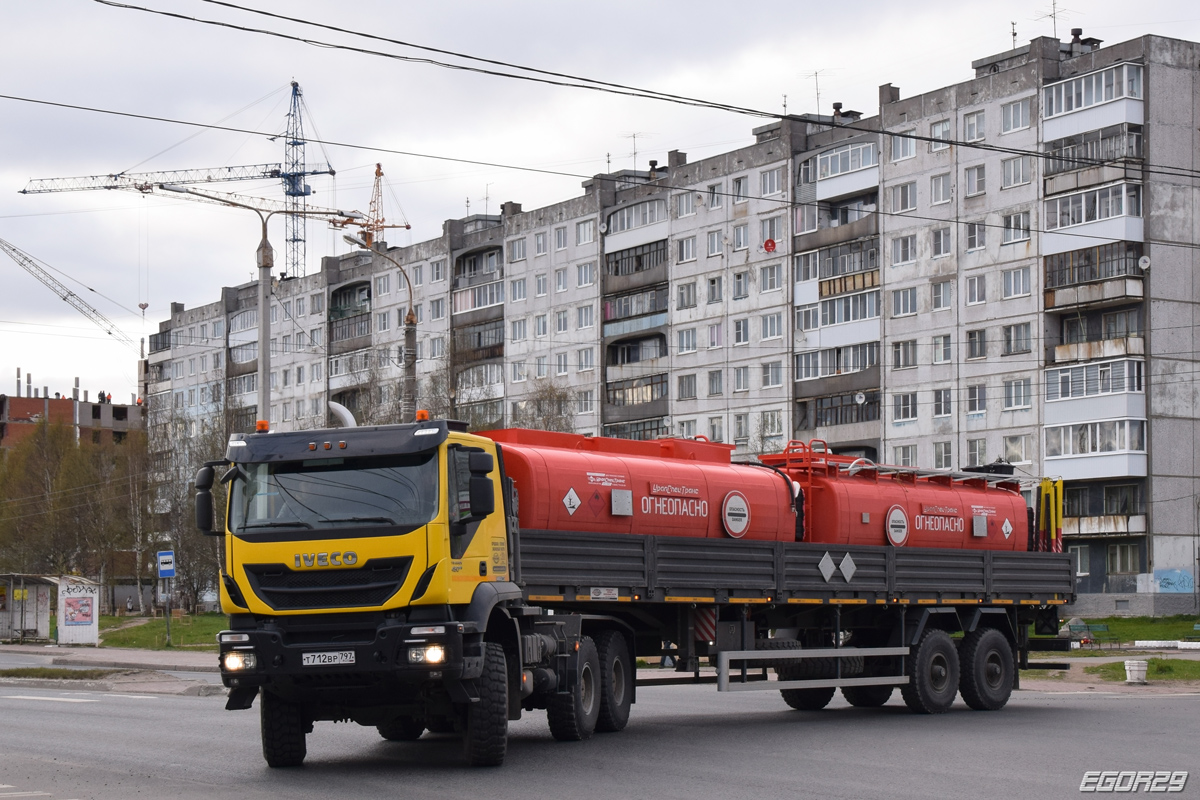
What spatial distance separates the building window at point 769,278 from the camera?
79.4 m

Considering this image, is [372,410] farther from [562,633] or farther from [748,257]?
[562,633]

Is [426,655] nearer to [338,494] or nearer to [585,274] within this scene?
[338,494]

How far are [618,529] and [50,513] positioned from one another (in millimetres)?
77745

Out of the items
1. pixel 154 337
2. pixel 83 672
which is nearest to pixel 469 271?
pixel 154 337

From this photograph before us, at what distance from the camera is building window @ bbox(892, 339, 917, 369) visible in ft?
239

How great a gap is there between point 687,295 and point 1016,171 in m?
21.7

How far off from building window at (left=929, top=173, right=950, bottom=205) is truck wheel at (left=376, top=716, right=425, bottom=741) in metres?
57.8

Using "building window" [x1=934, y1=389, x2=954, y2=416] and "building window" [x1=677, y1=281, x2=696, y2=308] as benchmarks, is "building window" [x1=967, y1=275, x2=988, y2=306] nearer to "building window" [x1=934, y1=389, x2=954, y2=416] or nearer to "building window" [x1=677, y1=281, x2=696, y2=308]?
"building window" [x1=934, y1=389, x2=954, y2=416]

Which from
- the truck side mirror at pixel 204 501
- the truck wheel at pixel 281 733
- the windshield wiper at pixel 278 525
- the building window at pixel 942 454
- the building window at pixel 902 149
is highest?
the building window at pixel 902 149

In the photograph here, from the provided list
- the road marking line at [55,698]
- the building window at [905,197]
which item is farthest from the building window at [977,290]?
the road marking line at [55,698]

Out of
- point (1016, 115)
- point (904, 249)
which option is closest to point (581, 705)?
A: point (1016, 115)

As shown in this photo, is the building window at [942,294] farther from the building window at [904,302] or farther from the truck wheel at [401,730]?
the truck wheel at [401,730]

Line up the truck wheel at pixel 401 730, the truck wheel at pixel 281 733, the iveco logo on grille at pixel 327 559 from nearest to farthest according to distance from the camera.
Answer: the iveco logo on grille at pixel 327 559, the truck wheel at pixel 281 733, the truck wheel at pixel 401 730

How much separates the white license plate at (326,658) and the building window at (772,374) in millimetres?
65848
